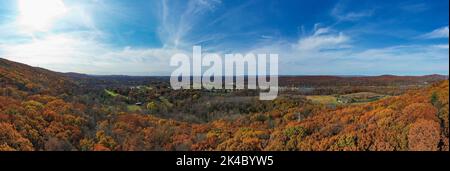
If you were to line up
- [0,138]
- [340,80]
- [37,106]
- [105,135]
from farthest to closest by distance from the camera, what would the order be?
[340,80] < [37,106] < [105,135] < [0,138]

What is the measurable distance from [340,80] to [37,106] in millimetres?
19513

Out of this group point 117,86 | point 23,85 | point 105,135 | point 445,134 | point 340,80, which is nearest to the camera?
point 445,134

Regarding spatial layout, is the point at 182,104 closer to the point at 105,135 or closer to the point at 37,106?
the point at 37,106

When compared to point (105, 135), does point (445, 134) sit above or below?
above
